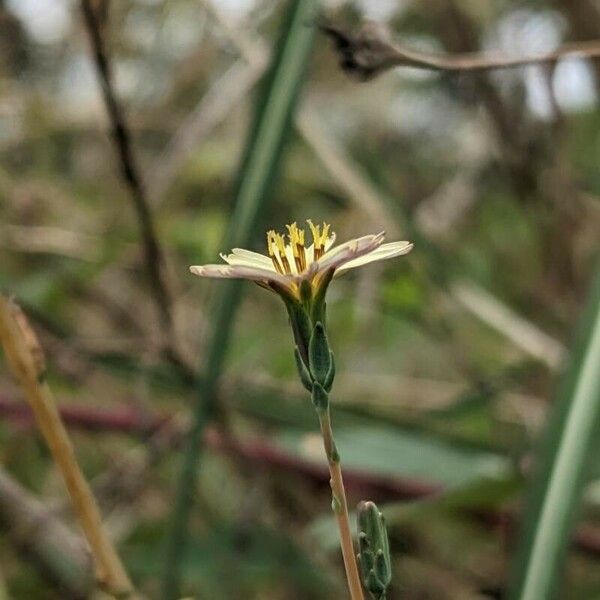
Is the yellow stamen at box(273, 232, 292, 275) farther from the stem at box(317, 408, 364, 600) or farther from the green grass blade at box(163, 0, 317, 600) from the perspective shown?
the green grass blade at box(163, 0, 317, 600)

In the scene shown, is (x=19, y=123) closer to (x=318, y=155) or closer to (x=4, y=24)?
(x=4, y=24)

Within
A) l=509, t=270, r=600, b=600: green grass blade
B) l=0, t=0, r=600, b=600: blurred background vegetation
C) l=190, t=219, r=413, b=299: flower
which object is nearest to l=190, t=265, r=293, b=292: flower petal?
l=190, t=219, r=413, b=299: flower

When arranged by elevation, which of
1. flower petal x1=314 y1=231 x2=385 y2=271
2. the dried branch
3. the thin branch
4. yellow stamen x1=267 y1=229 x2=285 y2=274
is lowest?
flower petal x1=314 y1=231 x2=385 y2=271

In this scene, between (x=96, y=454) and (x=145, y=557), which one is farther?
(x=96, y=454)

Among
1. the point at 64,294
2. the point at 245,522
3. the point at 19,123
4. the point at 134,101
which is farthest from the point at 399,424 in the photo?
the point at 134,101

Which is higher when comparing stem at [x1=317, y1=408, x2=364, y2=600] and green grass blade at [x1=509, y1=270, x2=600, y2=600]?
green grass blade at [x1=509, y1=270, x2=600, y2=600]

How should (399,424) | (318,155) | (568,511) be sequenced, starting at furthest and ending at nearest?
(318,155) → (399,424) → (568,511)

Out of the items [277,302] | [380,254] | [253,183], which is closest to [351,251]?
[380,254]

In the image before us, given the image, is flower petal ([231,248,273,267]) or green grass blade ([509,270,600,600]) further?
green grass blade ([509,270,600,600])
